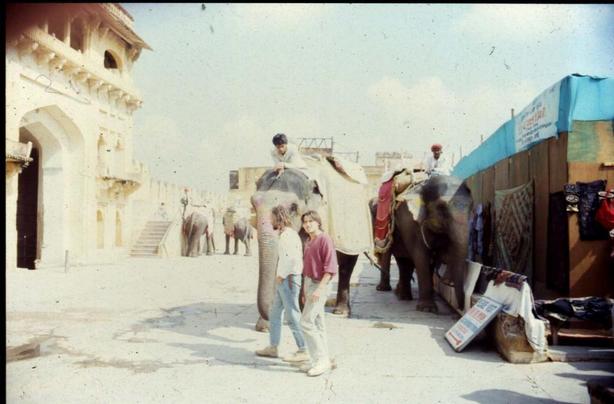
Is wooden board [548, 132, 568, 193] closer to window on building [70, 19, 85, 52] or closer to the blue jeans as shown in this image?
the blue jeans

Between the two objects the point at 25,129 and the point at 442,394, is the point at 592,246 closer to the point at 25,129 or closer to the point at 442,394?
the point at 442,394

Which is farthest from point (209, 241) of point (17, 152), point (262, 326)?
point (262, 326)

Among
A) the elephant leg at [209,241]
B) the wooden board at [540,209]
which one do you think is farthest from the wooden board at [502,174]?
the elephant leg at [209,241]

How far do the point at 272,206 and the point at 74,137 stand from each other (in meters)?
14.1

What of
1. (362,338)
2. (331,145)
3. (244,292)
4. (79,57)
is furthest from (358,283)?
(331,145)

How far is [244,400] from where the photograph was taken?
15.2ft

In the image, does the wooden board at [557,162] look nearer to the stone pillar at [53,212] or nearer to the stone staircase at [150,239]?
the stone pillar at [53,212]

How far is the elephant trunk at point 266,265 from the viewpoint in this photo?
6.16m

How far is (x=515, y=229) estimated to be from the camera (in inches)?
386

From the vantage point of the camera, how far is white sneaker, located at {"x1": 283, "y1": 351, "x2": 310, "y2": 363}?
5.66m

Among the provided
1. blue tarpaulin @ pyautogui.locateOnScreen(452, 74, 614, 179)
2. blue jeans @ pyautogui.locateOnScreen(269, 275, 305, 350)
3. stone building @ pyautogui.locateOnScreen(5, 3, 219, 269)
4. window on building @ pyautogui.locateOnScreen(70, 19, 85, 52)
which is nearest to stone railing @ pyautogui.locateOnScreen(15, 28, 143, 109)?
stone building @ pyautogui.locateOnScreen(5, 3, 219, 269)

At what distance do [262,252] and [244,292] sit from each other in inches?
222

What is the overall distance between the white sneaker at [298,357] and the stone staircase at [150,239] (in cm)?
1770

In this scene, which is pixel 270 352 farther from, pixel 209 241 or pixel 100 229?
pixel 209 241
